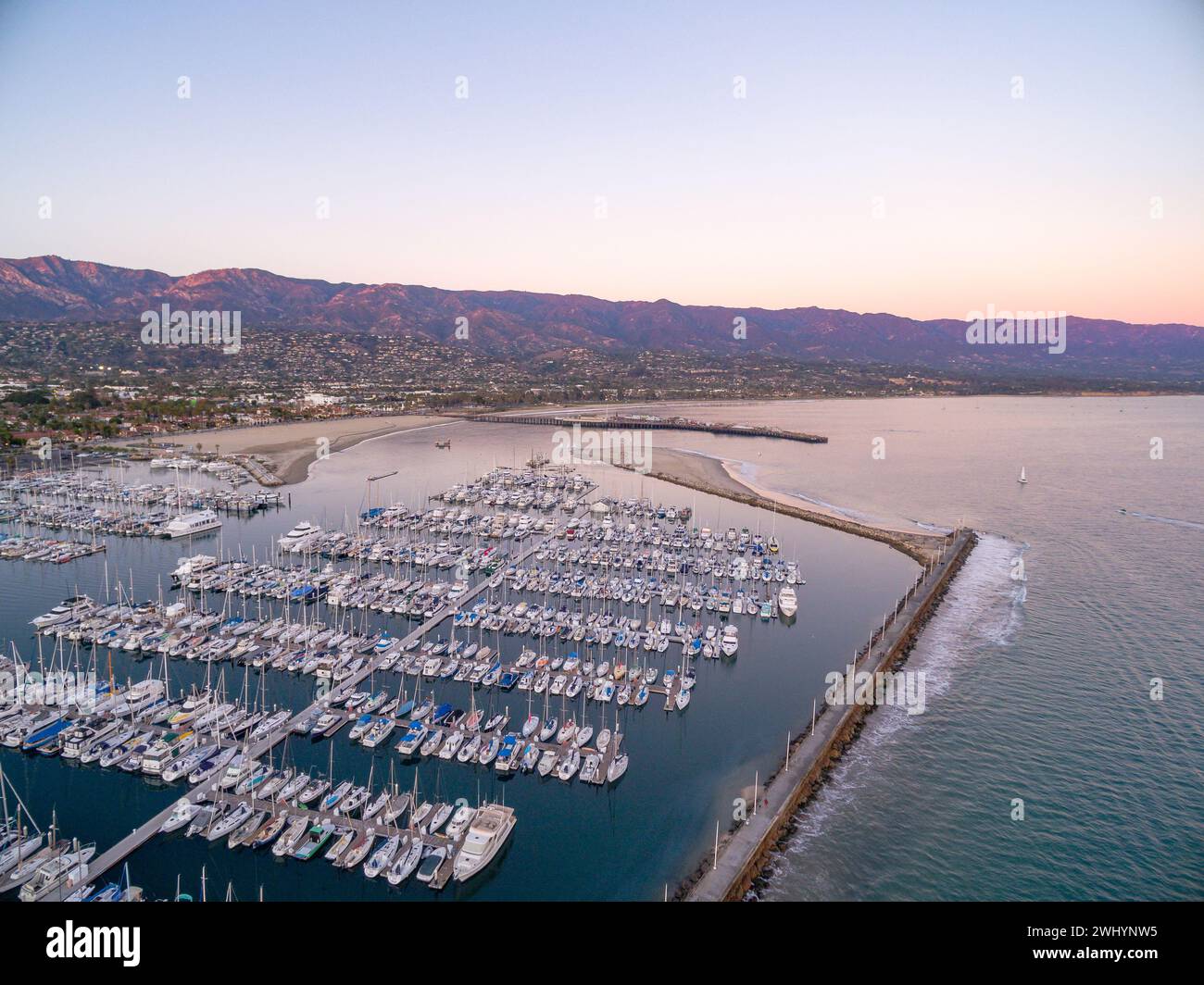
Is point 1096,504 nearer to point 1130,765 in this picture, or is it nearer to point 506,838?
point 1130,765

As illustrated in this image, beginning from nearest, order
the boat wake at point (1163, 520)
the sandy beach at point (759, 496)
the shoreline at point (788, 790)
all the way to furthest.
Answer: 1. the shoreline at point (788, 790)
2. the sandy beach at point (759, 496)
3. the boat wake at point (1163, 520)

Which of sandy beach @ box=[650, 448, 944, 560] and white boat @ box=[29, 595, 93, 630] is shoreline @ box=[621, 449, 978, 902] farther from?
white boat @ box=[29, 595, 93, 630]

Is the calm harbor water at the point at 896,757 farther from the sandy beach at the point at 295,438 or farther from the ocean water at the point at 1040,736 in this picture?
the sandy beach at the point at 295,438

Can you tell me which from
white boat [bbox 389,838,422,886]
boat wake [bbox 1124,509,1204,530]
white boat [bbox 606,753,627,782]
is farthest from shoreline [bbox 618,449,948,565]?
white boat [bbox 389,838,422,886]

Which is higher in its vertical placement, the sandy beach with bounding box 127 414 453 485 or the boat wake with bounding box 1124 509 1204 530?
the sandy beach with bounding box 127 414 453 485


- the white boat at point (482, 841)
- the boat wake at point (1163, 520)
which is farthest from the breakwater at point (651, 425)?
the white boat at point (482, 841)

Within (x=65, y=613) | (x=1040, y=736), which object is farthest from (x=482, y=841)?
Answer: (x=65, y=613)
